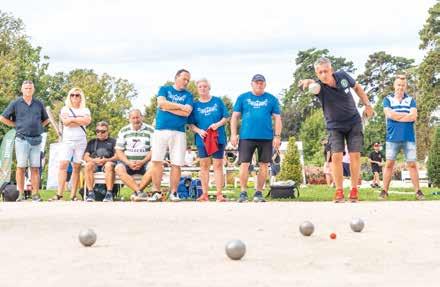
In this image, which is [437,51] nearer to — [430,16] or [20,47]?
[430,16]

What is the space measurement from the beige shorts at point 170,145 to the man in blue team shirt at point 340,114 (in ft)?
7.10

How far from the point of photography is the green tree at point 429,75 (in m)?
52.5

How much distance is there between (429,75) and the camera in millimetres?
52719

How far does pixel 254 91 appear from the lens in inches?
503

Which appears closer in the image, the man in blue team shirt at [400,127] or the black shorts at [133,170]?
the man in blue team shirt at [400,127]

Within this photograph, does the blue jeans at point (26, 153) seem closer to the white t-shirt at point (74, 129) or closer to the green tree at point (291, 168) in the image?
the white t-shirt at point (74, 129)
